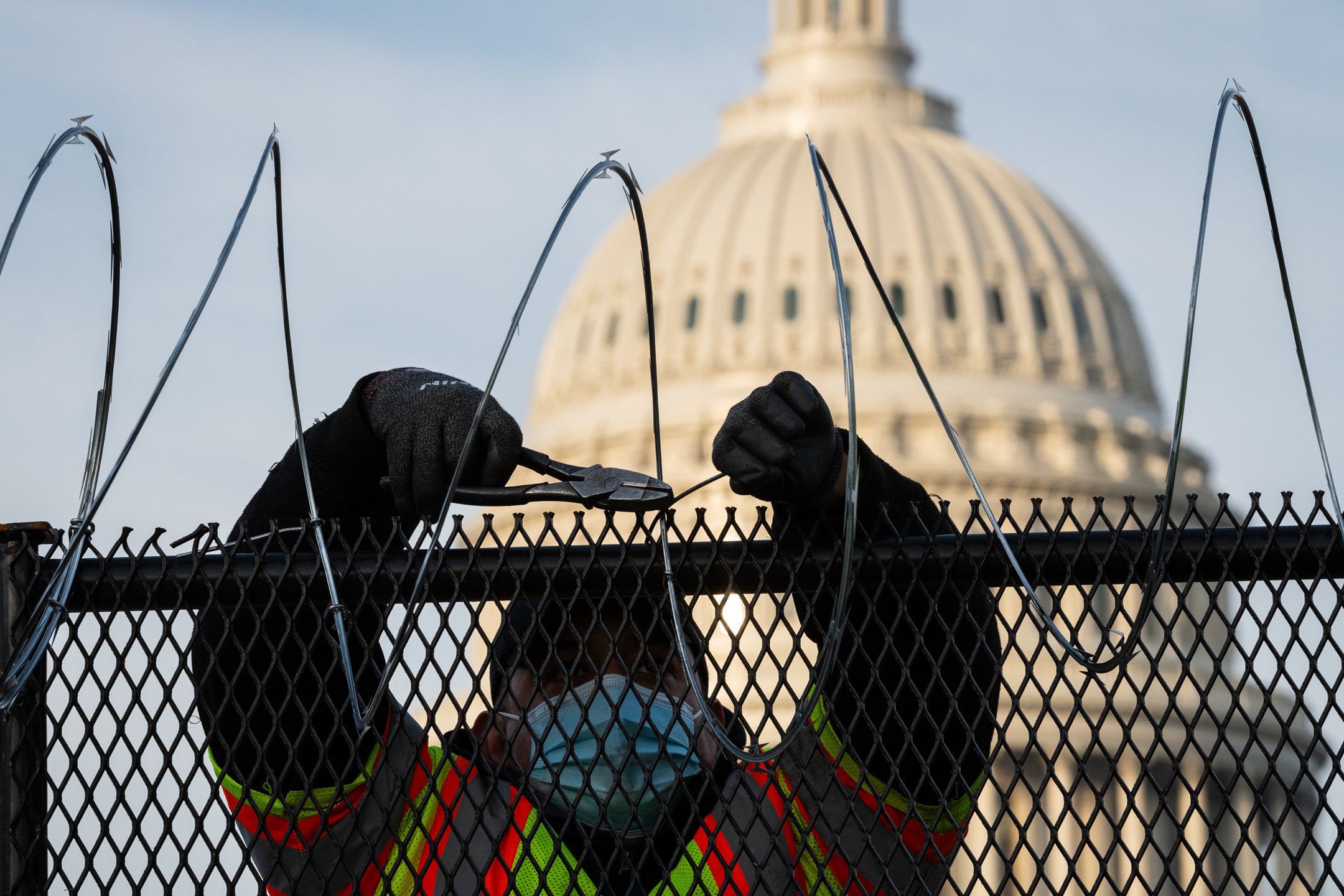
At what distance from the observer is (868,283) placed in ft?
186

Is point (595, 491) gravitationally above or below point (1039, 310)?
above

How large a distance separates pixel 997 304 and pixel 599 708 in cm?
5678

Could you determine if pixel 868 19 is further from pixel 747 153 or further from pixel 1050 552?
pixel 1050 552

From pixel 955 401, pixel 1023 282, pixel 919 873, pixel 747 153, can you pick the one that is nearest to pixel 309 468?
pixel 919 873

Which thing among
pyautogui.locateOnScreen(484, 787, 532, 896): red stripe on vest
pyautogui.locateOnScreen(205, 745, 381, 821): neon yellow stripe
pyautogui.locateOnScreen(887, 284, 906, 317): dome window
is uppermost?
pyautogui.locateOnScreen(205, 745, 381, 821): neon yellow stripe

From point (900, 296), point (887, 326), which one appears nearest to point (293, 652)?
point (887, 326)

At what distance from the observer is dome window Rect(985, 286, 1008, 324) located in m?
58.7

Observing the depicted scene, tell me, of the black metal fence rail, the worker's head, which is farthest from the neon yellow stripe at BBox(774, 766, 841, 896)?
the black metal fence rail

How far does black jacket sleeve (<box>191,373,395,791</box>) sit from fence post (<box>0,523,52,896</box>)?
196 mm

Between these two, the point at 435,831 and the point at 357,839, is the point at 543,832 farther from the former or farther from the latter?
the point at 357,839

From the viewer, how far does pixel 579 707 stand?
2652 mm

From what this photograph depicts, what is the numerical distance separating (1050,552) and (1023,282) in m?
57.7

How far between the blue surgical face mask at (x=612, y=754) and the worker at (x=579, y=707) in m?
0.02

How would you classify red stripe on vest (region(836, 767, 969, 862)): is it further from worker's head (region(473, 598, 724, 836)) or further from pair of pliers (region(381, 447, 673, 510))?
pair of pliers (region(381, 447, 673, 510))
